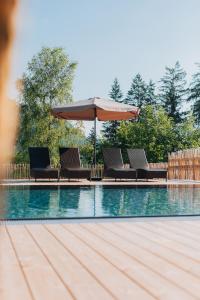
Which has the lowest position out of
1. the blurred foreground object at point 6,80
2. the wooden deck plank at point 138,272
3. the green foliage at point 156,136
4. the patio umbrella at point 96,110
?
the wooden deck plank at point 138,272

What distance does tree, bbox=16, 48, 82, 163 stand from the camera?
29.9m

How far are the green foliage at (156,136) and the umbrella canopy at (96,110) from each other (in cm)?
2110

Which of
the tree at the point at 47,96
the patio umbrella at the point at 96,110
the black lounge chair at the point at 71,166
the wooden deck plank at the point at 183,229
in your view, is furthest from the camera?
the tree at the point at 47,96

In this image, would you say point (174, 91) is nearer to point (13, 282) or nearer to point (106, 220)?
point (106, 220)

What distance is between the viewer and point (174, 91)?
50.7m

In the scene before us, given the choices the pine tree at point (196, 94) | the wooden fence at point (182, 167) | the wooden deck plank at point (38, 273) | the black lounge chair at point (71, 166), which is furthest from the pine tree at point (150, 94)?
the wooden deck plank at point (38, 273)

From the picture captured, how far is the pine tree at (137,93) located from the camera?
171 ft

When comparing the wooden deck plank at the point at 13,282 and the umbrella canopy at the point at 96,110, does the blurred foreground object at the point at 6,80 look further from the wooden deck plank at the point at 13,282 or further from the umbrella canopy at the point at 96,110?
the umbrella canopy at the point at 96,110

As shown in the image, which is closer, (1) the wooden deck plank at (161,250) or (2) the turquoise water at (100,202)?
(1) the wooden deck plank at (161,250)

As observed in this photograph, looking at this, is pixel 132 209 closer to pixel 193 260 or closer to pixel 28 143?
pixel 193 260

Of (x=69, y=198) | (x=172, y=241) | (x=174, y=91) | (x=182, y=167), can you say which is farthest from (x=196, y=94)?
(x=172, y=241)

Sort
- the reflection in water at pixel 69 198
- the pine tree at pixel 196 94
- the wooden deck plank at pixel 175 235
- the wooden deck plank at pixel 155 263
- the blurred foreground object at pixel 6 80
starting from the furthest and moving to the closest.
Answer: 1. the pine tree at pixel 196 94
2. the reflection in water at pixel 69 198
3. the wooden deck plank at pixel 175 235
4. the wooden deck plank at pixel 155 263
5. the blurred foreground object at pixel 6 80

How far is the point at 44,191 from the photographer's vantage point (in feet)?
31.6

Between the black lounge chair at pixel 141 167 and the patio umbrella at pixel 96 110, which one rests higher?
the patio umbrella at pixel 96 110
